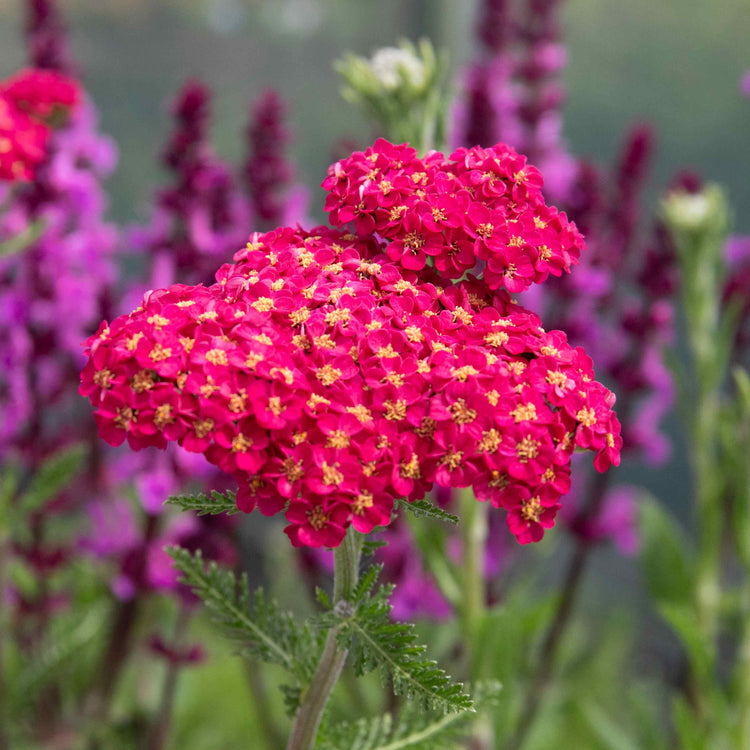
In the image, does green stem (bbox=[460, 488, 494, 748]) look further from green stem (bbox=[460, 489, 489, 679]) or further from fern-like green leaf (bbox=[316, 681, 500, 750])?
fern-like green leaf (bbox=[316, 681, 500, 750])

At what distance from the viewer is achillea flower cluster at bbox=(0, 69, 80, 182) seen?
1025 millimetres

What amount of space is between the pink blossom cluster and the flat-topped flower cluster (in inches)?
2.0

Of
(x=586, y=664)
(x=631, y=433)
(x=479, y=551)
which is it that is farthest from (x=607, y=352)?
(x=586, y=664)

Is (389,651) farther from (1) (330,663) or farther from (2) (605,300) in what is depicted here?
(2) (605,300)

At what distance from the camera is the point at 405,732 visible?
740mm

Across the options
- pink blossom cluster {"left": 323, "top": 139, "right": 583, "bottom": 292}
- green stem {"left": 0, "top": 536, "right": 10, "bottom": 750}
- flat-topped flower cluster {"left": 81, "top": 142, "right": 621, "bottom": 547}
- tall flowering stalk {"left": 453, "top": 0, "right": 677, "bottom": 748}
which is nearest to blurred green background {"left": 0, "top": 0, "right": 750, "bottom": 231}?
tall flowering stalk {"left": 453, "top": 0, "right": 677, "bottom": 748}

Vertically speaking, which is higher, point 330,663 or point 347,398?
point 347,398

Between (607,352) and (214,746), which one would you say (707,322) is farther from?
(214,746)

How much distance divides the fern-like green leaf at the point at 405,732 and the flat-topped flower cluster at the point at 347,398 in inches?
10.7

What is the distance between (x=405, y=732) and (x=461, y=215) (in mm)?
452

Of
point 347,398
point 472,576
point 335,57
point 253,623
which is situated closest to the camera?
point 347,398

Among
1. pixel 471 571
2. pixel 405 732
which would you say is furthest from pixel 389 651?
pixel 471 571

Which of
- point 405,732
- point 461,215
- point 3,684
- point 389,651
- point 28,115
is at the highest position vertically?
point 28,115

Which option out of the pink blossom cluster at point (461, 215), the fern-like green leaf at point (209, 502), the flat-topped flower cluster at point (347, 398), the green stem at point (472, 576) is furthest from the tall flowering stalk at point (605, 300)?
the fern-like green leaf at point (209, 502)
